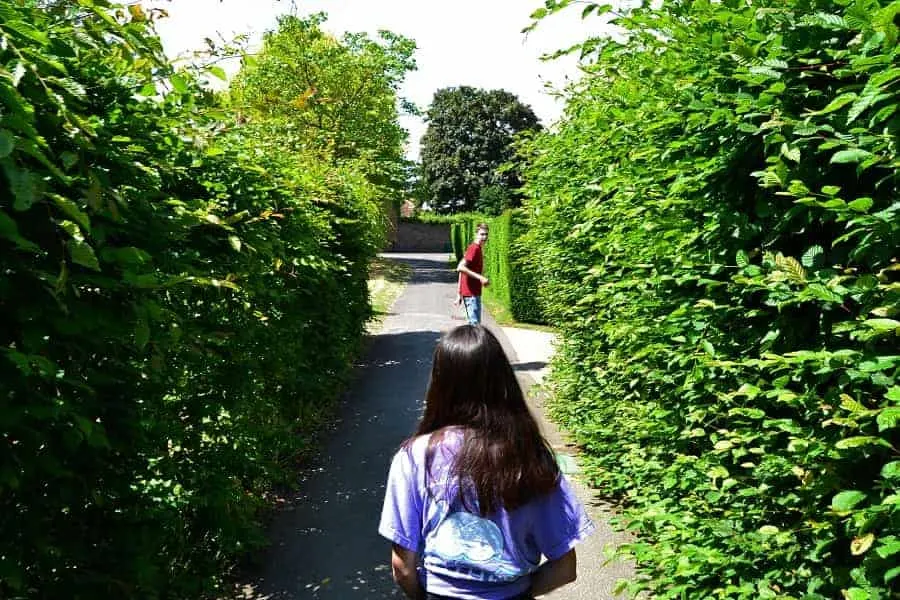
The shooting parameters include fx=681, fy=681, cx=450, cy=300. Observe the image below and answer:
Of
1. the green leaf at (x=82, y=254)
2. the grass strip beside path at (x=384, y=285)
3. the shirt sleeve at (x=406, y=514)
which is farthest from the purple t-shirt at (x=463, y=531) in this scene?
the grass strip beside path at (x=384, y=285)

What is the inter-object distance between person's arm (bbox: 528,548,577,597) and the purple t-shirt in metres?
0.04

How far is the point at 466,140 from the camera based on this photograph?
62500mm

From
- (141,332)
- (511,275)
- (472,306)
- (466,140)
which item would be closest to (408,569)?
(141,332)

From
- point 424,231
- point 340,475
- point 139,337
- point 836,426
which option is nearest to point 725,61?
point 836,426

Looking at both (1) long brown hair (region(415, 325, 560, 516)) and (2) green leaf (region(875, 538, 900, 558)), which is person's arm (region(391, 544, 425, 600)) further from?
A: (2) green leaf (region(875, 538, 900, 558))

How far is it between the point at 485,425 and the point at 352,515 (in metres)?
3.59

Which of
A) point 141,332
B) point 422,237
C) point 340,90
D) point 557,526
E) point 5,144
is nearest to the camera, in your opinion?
point 5,144

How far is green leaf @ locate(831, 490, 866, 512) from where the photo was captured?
1.92m

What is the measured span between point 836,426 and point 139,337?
2.15 meters

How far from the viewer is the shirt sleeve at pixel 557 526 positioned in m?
2.21

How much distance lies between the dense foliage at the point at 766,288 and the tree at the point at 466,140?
190 feet

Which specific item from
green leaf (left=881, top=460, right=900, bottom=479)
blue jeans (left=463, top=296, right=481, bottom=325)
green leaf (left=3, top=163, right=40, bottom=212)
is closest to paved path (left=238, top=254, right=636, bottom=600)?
blue jeans (left=463, top=296, right=481, bottom=325)

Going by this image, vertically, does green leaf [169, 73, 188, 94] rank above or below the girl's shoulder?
above

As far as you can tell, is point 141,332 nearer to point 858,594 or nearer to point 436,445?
point 436,445
